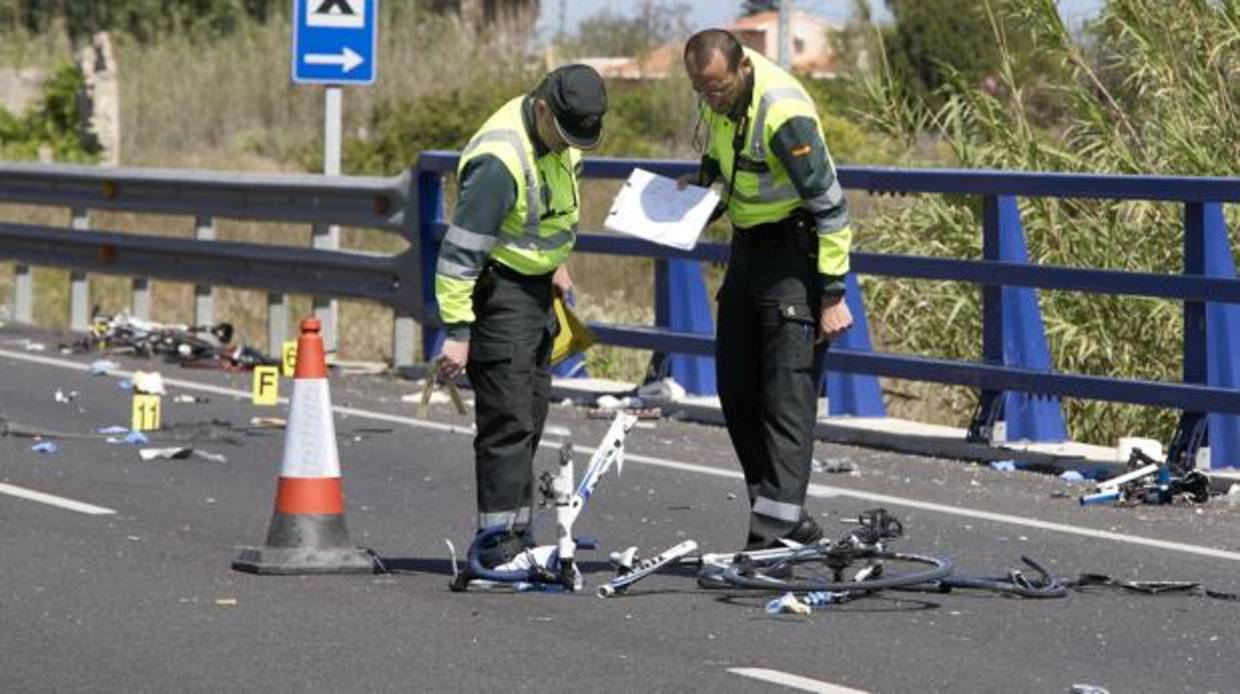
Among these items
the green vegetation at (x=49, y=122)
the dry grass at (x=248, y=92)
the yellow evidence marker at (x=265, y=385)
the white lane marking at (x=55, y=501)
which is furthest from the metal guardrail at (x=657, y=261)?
the green vegetation at (x=49, y=122)

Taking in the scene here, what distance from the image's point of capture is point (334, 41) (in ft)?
62.1

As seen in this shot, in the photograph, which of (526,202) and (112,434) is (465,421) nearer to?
(112,434)

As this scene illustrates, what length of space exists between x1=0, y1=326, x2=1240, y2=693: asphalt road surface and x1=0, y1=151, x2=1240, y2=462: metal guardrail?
53cm

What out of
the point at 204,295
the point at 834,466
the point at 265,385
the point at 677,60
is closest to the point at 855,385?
the point at 834,466

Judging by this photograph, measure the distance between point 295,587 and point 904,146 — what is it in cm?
854

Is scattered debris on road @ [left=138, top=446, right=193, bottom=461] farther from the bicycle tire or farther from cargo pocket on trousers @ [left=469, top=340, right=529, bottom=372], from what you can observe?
the bicycle tire

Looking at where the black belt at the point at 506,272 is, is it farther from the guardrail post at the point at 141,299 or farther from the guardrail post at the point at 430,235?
the guardrail post at the point at 141,299

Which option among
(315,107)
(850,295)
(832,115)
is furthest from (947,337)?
(315,107)

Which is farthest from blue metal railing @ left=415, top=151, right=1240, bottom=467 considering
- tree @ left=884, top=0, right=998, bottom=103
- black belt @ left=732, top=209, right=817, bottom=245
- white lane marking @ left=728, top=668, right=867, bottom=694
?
tree @ left=884, top=0, right=998, bottom=103

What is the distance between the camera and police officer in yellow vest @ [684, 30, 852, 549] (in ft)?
30.9

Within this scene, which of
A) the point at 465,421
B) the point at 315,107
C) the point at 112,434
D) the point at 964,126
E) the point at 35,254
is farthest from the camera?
the point at 315,107

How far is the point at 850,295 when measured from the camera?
563 inches

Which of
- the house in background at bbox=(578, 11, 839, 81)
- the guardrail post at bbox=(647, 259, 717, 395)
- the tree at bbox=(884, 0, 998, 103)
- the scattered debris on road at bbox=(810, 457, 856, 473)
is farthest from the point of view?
the house in background at bbox=(578, 11, 839, 81)

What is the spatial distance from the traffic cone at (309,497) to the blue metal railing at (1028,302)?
412 cm
